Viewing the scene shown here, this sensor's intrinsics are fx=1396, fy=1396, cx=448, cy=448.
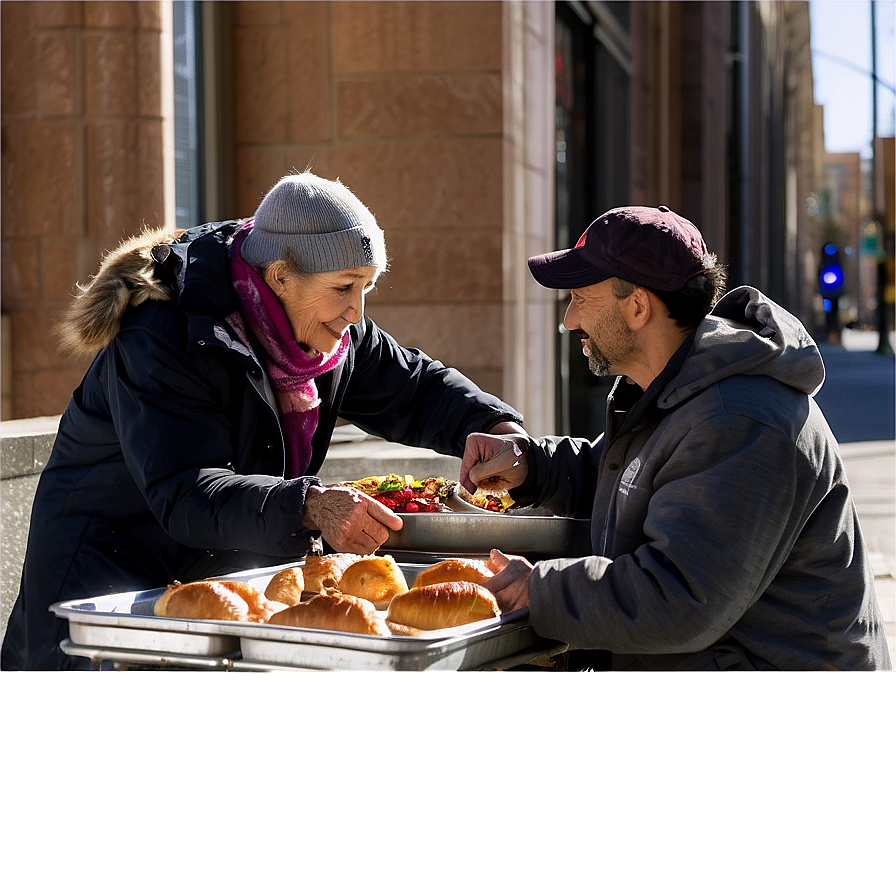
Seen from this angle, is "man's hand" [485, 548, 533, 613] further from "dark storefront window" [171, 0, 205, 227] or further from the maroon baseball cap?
"dark storefront window" [171, 0, 205, 227]

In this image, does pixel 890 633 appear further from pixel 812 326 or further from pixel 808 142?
pixel 808 142

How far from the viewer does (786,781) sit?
2305 millimetres

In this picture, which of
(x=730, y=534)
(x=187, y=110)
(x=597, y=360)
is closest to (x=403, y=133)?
(x=187, y=110)

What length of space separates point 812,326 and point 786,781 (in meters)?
60.6

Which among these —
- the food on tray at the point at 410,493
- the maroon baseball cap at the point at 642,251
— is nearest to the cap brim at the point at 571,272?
the maroon baseball cap at the point at 642,251

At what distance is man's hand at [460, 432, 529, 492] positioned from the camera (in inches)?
144

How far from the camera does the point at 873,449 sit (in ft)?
47.1

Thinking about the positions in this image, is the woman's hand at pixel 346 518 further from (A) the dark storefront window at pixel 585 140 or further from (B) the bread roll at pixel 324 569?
(A) the dark storefront window at pixel 585 140

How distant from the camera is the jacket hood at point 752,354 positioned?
2.59m

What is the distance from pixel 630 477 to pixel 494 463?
3.09 ft

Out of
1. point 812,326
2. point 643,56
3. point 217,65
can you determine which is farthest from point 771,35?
point 217,65

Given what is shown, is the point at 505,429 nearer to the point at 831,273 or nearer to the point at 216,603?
the point at 216,603

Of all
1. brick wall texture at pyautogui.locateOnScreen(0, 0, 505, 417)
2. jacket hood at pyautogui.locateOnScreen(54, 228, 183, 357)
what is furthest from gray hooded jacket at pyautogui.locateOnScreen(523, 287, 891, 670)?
brick wall texture at pyautogui.locateOnScreen(0, 0, 505, 417)

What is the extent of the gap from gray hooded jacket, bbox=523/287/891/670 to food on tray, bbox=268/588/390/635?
0.31m
